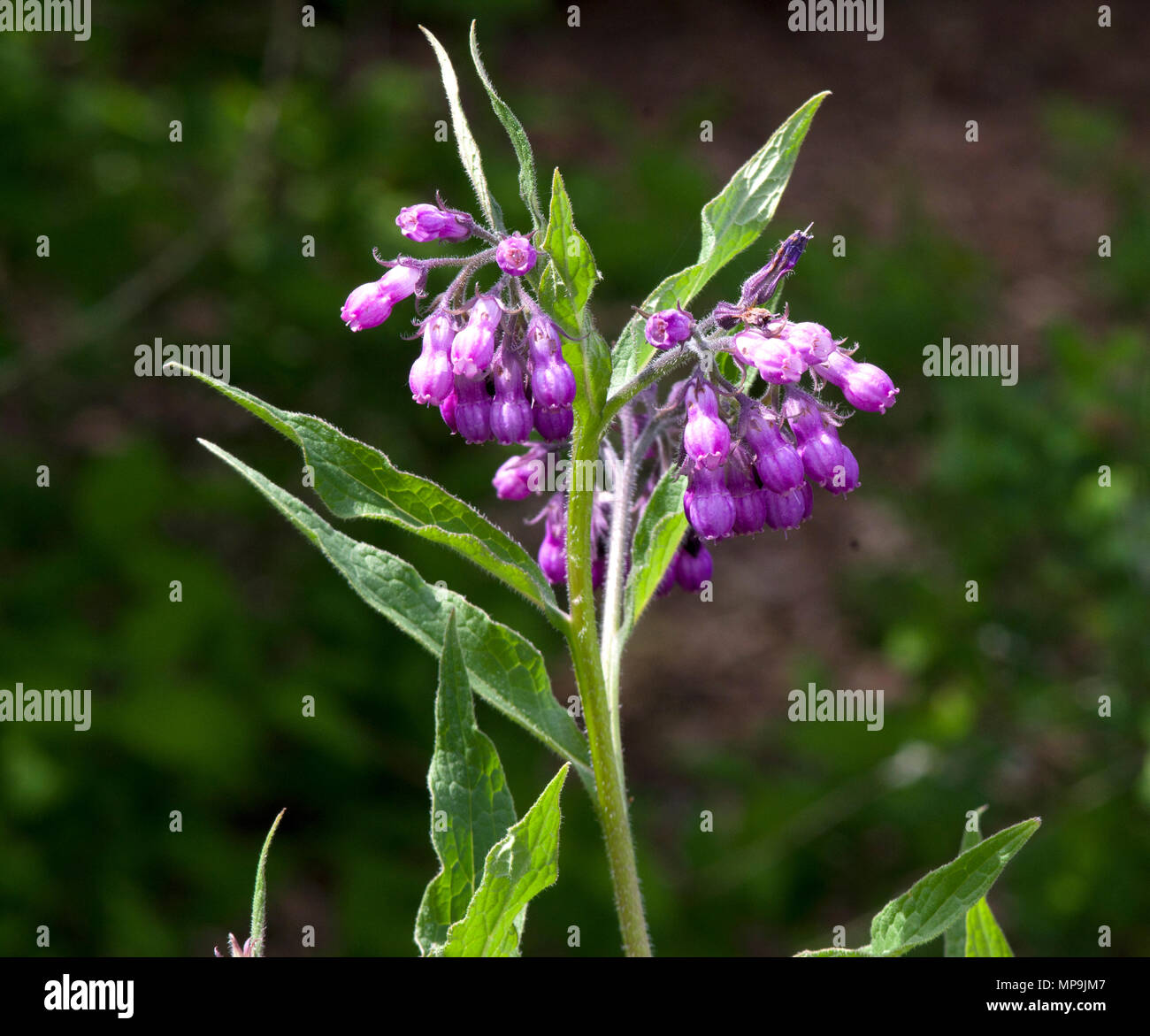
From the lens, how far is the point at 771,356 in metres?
2.06

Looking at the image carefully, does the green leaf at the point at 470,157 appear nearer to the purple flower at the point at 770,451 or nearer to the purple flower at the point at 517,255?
the purple flower at the point at 517,255

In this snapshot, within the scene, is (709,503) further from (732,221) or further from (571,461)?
(732,221)

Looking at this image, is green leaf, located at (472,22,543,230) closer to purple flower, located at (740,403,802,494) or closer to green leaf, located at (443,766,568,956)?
purple flower, located at (740,403,802,494)

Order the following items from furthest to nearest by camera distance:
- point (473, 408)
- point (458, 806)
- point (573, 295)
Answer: point (473, 408), point (458, 806), point (573, 295)

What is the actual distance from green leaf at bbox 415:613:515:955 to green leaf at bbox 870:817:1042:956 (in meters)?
0.60

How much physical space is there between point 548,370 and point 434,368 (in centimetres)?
22

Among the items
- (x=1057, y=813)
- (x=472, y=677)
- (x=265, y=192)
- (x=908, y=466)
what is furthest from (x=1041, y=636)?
(x=472, y=677)

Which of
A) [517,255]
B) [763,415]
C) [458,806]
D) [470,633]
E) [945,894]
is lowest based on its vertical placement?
[945,894]

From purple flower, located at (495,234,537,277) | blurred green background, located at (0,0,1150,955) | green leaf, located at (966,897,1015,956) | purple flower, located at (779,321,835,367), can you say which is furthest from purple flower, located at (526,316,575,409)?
blurred green background, located at (0,0,1150,955)

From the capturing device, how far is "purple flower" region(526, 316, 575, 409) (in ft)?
6.62

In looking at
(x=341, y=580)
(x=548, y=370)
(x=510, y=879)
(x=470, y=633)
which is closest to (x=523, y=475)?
(x=470, y=633)

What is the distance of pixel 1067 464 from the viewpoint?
496 cm
